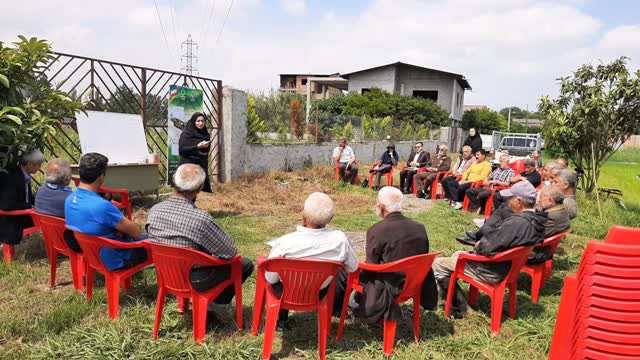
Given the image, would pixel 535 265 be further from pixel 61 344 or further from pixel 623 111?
pixel 623 111

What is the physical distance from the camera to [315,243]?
2879 millimetres

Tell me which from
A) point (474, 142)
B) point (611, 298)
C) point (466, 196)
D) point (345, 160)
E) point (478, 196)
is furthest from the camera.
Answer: point (345, 160)

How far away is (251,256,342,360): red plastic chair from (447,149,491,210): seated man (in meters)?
6.25

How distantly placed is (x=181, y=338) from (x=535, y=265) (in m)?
3.10

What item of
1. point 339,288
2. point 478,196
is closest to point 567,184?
point 478,196

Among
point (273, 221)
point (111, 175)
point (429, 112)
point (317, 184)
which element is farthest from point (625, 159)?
point (111, 175)

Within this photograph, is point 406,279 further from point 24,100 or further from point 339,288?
point 24,100

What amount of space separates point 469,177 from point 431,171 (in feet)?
3.75

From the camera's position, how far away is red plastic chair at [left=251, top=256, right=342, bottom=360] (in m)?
2.74

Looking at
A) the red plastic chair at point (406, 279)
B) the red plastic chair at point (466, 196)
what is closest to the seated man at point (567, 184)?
the red plastic chair at point (466, 196)

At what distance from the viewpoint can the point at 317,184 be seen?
1030cm

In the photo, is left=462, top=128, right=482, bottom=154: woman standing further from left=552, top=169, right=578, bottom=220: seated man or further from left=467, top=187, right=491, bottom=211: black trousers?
left=552, top=169, right=578, bottom=220: seated man

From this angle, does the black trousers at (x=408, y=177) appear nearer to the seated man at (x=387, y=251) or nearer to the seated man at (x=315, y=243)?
the seated man at (x=387, y=251)

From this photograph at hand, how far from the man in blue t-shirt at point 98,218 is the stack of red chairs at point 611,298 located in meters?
2.96
